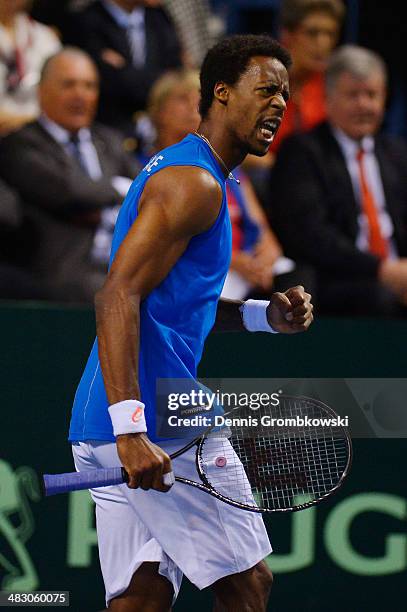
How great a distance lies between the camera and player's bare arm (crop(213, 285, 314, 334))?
334 cm

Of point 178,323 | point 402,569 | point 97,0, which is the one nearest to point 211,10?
point 97,0

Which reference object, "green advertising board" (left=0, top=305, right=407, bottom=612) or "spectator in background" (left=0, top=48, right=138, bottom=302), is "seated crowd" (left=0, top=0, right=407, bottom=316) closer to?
"spectator in background" (left=0, top=48, right=138, bottom=302)

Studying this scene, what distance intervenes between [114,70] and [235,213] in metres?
1.21

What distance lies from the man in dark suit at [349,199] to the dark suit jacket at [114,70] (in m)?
1.05

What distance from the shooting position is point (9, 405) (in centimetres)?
463

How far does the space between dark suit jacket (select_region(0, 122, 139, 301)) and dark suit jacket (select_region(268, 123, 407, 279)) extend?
0.84 metres

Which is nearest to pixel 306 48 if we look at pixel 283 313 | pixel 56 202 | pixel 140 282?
A: pixel 56 202

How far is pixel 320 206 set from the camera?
5.75m

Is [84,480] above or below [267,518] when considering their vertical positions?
below

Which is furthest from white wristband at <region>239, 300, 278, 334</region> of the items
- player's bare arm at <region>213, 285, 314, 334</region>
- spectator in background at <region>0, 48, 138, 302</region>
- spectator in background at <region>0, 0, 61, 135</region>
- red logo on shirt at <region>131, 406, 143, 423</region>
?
spectator in background at <region>0, 0, 61, 135</region>

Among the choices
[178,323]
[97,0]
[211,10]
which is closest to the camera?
[178,323]

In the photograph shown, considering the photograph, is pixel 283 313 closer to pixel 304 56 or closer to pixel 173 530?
pixel 173 530

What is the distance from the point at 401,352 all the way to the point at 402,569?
885 mm

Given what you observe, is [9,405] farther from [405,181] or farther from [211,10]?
[211,10]
